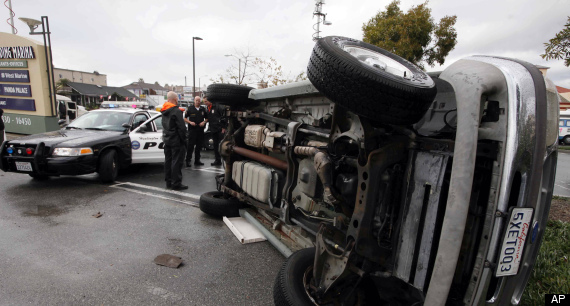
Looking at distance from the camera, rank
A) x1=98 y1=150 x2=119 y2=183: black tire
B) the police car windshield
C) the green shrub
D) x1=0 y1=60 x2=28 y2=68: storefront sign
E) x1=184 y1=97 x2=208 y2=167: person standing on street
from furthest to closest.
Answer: x1=0 y1=60 x2=28 y2=68: storefront sign, x1=184 y1=97 x2=208 y2=167: person standing on street, the police car windshield, x1=98 y1=150 x2=119 y2=183: black tire, the green shrub

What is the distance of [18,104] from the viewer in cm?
1296

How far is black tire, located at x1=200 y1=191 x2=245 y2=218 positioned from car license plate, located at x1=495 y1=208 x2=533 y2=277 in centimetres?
321

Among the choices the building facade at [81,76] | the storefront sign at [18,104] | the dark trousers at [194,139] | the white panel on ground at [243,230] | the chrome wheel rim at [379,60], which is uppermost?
the building facade at [81,76]

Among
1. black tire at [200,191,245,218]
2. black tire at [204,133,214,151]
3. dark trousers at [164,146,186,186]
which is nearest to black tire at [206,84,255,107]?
black tire at [200,191,245,218]

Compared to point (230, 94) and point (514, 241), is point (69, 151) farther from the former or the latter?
point (514, 241)

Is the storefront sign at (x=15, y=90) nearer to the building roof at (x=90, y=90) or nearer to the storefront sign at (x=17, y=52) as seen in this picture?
the storefront sign at (x=17, y=52)

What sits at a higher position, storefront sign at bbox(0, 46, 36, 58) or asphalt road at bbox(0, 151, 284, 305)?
storefront sign at bbox(0, 46, 36, 58)

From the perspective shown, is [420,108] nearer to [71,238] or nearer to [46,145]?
[71,238]

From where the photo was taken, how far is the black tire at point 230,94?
13.2ft

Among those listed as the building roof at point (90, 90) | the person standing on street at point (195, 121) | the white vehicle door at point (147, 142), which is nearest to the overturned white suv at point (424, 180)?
the white vehicle door at point (147, 142)

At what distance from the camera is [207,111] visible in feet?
26.7

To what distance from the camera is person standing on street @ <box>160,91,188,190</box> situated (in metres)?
5.57

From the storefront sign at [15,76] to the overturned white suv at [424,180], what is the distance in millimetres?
14498

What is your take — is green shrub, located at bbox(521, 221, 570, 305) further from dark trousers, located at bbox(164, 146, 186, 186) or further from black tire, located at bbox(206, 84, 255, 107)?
dark trousers, located at bbox(164, 146, 186, 186)
